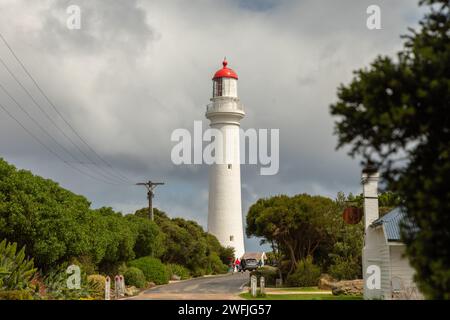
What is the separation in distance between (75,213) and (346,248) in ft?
49.9

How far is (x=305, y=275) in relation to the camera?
36125 mm

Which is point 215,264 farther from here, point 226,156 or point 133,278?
point 133,278

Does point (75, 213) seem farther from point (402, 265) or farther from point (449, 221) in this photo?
point (449, 221)

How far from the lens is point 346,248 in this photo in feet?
115

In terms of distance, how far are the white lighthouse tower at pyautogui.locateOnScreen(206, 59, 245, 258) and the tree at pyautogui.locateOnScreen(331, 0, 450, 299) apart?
46823 mm

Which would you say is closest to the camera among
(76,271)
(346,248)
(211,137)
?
(76,271)

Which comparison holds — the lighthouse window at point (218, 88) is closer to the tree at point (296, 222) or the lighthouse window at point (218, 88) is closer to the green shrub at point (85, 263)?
the tree at point (296, 222)

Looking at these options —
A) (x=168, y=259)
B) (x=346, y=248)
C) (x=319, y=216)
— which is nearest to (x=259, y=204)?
(x=319, y=216)

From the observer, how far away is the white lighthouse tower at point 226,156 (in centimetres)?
5762

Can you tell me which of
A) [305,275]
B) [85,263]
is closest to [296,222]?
[305,275]

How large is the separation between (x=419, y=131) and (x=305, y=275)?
27.3m

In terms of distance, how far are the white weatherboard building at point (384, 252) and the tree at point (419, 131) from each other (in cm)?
1000

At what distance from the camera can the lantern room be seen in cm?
5794

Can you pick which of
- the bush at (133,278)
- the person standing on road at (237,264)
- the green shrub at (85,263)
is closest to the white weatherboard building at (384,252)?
the green shrub at (85,263)
